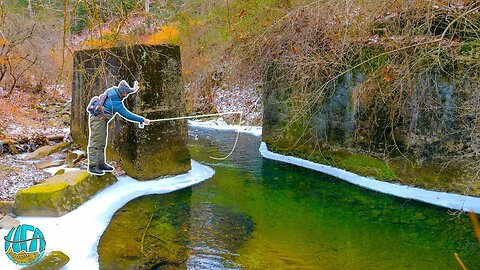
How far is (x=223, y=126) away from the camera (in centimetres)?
1422

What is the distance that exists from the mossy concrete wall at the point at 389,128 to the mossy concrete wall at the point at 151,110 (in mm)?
2505

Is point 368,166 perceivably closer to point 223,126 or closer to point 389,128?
point 389,128

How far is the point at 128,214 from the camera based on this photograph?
19.1 feet

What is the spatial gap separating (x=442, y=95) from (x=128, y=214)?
5756mm

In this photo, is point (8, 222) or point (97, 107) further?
point (97, 107)

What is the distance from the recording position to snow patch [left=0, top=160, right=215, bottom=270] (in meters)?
4.39

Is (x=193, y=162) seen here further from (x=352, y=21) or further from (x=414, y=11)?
(x=414, y=11)

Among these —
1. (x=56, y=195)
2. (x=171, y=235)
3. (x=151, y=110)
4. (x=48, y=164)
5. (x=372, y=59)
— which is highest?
(x=372, y=59)

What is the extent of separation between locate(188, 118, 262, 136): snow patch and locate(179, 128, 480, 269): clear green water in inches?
172

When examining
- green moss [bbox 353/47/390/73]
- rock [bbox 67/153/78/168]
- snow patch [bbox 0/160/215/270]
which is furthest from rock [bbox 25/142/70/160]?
green moss [bbox 353/47/390/73]

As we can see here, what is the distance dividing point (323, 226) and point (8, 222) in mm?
4107

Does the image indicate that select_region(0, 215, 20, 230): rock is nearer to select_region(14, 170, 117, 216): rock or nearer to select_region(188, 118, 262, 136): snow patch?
select_region(14, 170, 117, 216): rock

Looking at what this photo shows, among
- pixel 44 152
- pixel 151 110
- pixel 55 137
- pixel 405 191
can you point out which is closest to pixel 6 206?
pixel 151 110

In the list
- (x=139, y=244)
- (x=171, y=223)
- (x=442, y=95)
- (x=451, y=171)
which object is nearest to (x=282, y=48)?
(x=442, y=95)
